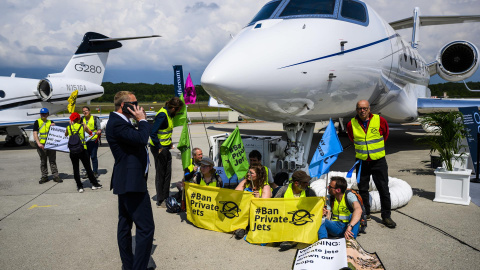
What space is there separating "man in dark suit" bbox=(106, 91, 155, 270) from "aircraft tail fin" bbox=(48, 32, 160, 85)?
1643 centimetres

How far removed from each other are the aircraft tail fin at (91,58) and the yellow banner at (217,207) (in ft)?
50.8

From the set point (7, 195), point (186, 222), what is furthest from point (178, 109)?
point (7, 195)

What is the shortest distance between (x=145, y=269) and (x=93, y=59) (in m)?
17.7

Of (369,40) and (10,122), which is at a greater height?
(369,40)

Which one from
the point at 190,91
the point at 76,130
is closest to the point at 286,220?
the point at 76,130

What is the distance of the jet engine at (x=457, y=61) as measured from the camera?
13.5m

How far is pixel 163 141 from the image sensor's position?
5.86m

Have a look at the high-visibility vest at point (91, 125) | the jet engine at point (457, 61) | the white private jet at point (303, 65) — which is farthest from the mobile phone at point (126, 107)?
the jet engine at point (457, 61)

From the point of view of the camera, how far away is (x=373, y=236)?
456 centimetres

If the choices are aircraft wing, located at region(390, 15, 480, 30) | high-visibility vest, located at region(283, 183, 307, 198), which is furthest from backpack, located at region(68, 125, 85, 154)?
aircraft wing, located at region(390, 15, 480, 30)

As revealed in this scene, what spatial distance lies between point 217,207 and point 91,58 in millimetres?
16521

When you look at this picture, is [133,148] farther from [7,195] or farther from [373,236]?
[7,195]

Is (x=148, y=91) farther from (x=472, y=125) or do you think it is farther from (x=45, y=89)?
(x=472, y=125)

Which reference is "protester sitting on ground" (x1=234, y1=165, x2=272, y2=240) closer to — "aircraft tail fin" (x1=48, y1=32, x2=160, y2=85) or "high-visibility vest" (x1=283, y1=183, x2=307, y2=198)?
"high-visibility vest" (x1=283, y1=183, x2=307, y2=198)
